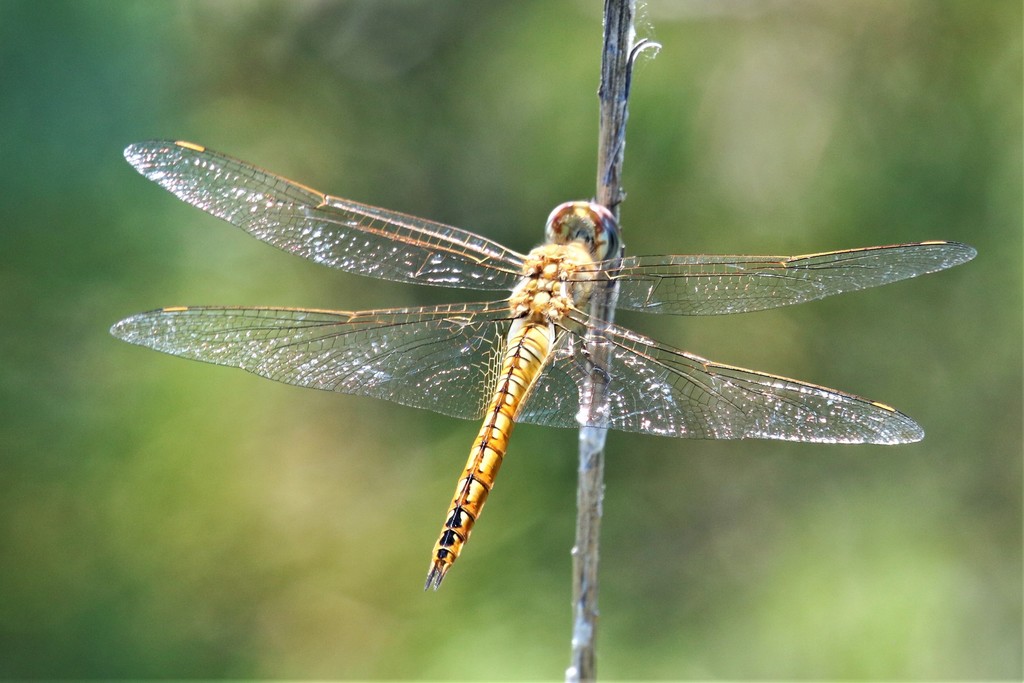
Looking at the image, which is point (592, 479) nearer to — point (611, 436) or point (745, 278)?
point (745, 278)

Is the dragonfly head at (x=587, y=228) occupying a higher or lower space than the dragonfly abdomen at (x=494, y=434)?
higher

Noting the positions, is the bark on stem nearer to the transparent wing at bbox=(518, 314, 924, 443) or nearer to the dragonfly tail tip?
the transparent wing at bbox=(518, 314, 924, 443)

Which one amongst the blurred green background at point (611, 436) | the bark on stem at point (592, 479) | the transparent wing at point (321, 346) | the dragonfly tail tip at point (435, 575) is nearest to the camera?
the dragonfly tail tip at point (435, 575)

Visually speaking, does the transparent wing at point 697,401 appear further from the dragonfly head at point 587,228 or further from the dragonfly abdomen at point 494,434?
the dragonfly head at point 587,228

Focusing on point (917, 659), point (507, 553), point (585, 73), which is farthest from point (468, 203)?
point (917, 659)

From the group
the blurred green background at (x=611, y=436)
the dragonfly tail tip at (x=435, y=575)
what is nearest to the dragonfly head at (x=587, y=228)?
the dragonfly tail tip at (x=435, y=575)

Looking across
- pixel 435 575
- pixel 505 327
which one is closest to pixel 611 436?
pixel 505 327

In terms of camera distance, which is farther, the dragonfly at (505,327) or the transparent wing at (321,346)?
the transparent wing at (321,346)

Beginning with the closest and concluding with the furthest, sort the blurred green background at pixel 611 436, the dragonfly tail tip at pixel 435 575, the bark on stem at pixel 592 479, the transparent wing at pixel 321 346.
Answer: the dragonfly tail tip at pixel 435 575 < the bark on stem at pixel 592 479 < the transparent wing at pixel 321 346 < the blurred green background at pixel 611 436

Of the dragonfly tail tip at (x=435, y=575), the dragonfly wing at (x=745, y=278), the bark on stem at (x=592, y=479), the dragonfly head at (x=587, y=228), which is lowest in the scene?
the dragonfly tail tip at (x=435, y=575)

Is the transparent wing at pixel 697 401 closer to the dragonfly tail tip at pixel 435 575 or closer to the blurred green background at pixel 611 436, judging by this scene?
the dragonfly tail tip at pixel 435 575
